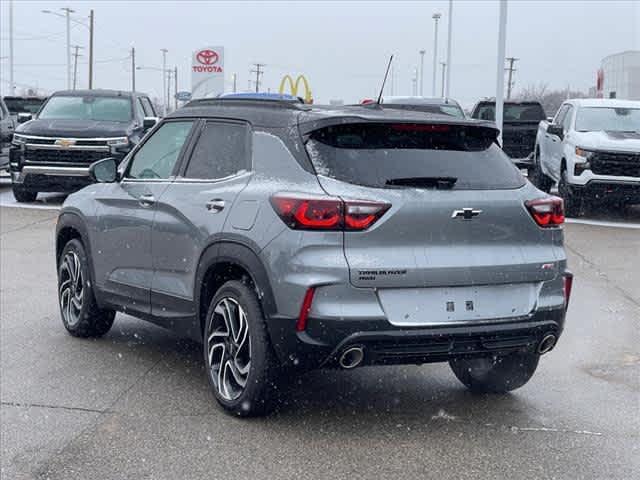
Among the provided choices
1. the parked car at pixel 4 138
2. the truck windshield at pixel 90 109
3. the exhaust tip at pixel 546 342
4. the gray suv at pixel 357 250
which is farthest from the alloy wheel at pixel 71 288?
the parked car at pixel 4 138

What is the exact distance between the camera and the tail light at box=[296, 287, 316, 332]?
196 inches

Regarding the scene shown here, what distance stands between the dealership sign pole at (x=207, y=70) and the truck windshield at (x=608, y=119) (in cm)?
2045

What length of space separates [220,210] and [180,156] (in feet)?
2.80

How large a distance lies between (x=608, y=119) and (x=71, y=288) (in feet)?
39.3

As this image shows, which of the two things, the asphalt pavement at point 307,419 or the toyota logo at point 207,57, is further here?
the toyota logo at point 207,57

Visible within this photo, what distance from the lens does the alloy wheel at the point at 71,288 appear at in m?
7.58

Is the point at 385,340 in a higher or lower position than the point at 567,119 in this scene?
lower

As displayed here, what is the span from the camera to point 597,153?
53.2 ft

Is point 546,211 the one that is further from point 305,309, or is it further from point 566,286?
point 305,309

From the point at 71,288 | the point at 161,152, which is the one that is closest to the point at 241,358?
the point at 161,152

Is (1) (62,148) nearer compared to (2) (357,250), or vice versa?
(2) (357,250)

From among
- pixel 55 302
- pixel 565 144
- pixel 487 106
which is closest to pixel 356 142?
pixel 55 302

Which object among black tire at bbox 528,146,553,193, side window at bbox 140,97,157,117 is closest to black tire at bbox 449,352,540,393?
black tire at bbox 528,146,553,193

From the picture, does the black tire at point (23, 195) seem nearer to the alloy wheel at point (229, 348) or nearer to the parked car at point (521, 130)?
the parked car at point (521, 130)
